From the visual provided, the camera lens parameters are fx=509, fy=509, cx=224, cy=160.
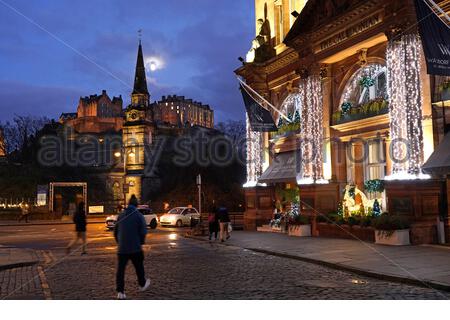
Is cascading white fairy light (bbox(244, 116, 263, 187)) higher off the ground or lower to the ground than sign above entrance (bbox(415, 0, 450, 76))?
lower

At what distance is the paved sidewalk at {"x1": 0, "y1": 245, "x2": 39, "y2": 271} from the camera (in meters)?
14.9

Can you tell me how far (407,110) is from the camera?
61.4ft

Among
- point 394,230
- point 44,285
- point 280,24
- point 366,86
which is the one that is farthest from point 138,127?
point 44,285

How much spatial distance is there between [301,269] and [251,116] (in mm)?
13808

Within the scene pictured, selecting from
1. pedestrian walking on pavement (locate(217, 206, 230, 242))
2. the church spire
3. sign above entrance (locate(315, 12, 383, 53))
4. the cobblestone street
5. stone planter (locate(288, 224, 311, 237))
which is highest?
the church spire

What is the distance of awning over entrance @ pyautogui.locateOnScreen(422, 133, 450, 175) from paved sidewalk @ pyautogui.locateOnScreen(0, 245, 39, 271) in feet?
43.9

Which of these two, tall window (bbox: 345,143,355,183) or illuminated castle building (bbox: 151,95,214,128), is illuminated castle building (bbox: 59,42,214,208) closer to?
illuminated castle building (bbox: 151,95,214,128)

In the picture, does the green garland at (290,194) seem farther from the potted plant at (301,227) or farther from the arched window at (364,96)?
the arched window at (364,96)

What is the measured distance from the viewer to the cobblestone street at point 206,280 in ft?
32.4

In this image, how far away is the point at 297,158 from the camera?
2744 centimetres

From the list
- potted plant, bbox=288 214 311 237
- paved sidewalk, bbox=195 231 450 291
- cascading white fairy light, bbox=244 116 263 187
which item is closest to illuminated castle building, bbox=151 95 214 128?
cascading white fairy light, bbox=244 116 263 187

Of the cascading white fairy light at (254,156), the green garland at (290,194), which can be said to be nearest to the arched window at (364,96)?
the green garland at (290,194)

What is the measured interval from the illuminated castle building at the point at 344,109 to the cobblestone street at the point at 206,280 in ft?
22.1
